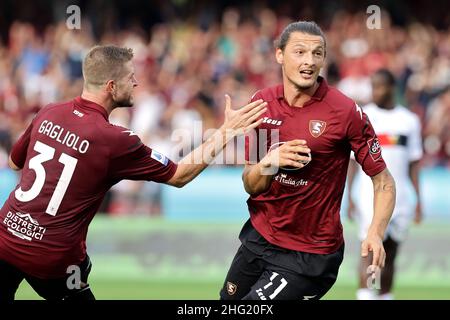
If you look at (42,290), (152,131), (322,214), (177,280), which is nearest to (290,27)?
(322,214)

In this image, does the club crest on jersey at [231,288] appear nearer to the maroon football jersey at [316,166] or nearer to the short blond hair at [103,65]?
the maroon football jersey at [316,166]

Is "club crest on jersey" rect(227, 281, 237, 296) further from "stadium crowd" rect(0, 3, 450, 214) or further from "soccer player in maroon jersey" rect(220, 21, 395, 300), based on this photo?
"stadium crowd" rect(0, 3, 450, 214)

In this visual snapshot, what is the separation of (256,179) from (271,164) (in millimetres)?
239

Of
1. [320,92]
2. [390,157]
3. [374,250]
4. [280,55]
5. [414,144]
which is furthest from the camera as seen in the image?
[414,144]

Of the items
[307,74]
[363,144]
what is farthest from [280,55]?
[363,144]

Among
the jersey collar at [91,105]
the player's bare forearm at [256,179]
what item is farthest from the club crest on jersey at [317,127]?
the jersey collar at [91,105]

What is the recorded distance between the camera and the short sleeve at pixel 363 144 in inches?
278

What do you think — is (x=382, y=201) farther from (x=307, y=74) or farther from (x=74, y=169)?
(x=74, y=169)

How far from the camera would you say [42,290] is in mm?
7191

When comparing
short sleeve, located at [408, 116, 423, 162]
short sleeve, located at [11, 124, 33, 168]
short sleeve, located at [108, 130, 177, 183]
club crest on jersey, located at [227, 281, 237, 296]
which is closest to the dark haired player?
short sleeve, located at [408, 116, 423, 162]

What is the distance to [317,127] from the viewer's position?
713 centimetres

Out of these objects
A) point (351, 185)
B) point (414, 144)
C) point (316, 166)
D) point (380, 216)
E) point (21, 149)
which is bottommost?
point (351, 185)
